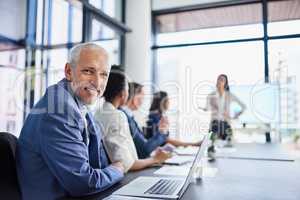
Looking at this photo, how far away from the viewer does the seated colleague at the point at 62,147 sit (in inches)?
39.5

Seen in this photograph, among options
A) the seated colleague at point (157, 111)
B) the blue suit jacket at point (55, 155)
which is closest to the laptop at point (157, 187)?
the blue suit jacket at point (55, 155)

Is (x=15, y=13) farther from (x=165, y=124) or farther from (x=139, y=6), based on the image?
(x=139, y=6)

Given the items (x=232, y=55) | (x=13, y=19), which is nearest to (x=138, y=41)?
(x=232, y=55)

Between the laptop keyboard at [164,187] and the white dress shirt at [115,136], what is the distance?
0.33 metres

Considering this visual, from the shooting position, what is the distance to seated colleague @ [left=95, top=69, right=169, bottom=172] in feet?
5.24

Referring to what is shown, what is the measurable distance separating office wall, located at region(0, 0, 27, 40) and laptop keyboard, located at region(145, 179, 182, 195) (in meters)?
2.23

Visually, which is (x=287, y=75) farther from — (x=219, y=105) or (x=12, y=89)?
(x=12, y=89)

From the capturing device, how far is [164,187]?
3.85 ft

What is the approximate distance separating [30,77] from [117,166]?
6.51 ft

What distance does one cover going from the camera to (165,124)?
8.36 feet

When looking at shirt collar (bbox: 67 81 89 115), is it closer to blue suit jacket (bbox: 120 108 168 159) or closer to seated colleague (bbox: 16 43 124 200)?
seated colleague (bbox: 16 43 124 200)

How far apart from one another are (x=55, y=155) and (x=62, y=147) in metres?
0.04

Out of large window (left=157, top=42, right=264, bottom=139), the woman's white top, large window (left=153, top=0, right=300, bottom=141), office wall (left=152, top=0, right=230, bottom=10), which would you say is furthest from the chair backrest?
office wall (left=152, top=0, right=230, bottom=10)

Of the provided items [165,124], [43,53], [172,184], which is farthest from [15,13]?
[172,184]
